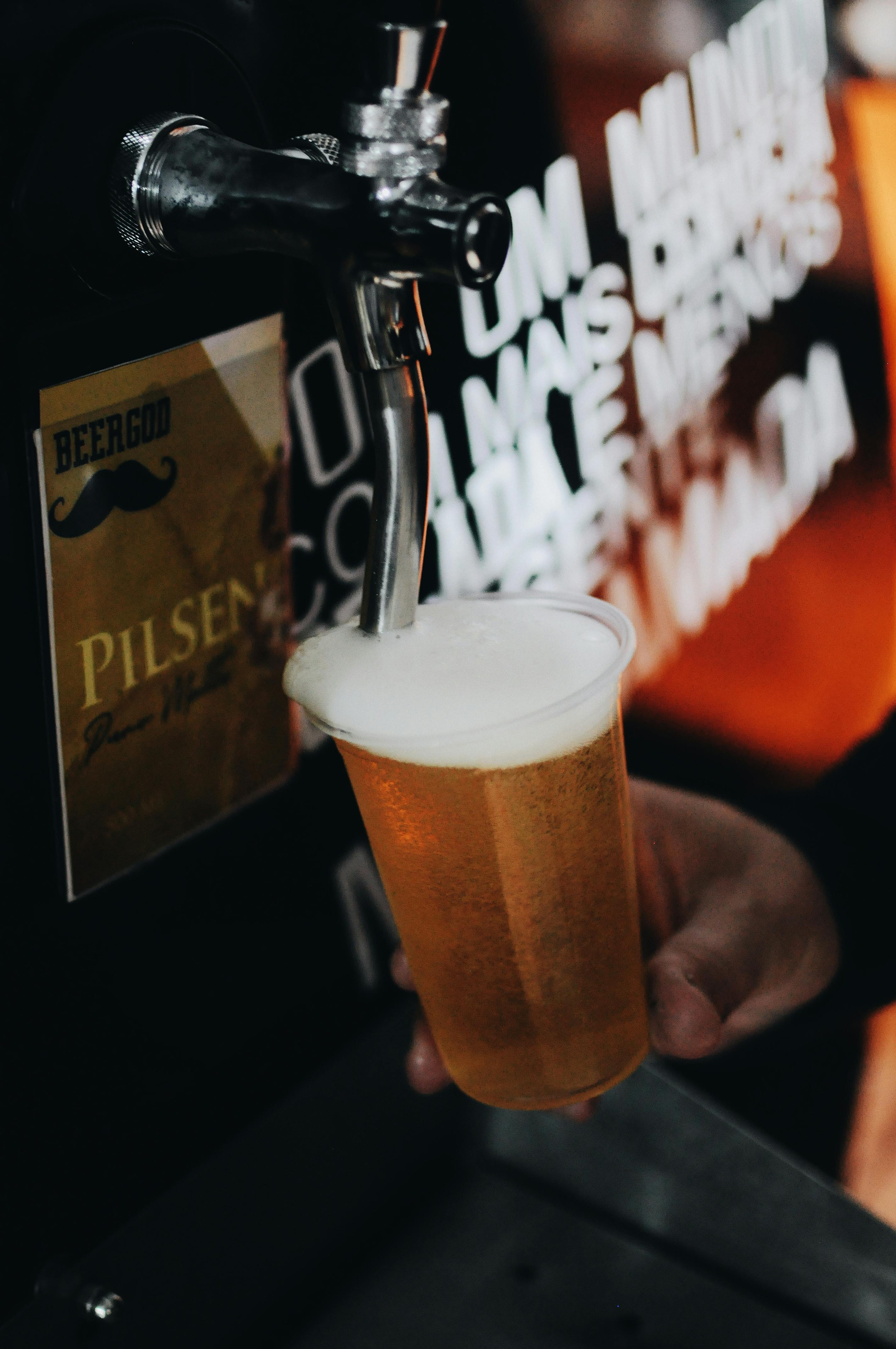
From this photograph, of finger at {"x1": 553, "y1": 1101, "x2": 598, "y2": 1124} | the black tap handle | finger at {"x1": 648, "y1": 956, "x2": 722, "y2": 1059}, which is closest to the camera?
the black tap handle

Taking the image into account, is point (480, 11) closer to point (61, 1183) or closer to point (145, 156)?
point (145, 156)

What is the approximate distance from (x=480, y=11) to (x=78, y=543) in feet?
1.39

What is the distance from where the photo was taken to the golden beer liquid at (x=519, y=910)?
0.55 meters

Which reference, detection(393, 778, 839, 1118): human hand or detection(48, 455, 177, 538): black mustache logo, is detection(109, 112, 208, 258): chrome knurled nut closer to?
detection(48, 455, 177, 538): black mustache logo

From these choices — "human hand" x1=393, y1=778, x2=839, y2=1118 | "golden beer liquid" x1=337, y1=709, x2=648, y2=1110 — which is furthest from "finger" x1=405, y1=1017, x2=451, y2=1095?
"golden beer liquid" x1=337, y1=709, x2=648, y2=1110

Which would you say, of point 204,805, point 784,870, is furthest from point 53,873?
point 784,870

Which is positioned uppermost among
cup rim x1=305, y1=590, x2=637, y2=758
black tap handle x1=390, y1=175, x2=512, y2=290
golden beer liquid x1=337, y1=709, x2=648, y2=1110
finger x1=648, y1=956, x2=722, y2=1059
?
black tap handle x1=390, y1=175, x2=512, y2=290

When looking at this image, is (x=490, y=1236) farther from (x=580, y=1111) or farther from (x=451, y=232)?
(x=451, y=232)

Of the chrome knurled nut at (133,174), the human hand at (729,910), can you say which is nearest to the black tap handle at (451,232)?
the chrome knurled nut at (133,174)

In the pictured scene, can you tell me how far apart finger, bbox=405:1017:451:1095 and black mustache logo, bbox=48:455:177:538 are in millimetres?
398

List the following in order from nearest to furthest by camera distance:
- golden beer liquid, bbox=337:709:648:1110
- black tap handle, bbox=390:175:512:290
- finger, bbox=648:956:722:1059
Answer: black tap handle, bbox=390:175:512:290
golden beer liquid, bbox=337:709:648:1110
finger, bbox=648:956:722:1059

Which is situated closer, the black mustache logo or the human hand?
the black mustache logo

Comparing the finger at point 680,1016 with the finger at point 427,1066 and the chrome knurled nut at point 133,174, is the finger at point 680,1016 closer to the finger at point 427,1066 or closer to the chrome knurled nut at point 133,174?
the finger at point 427,1066

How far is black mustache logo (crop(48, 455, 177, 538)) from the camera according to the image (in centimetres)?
57
